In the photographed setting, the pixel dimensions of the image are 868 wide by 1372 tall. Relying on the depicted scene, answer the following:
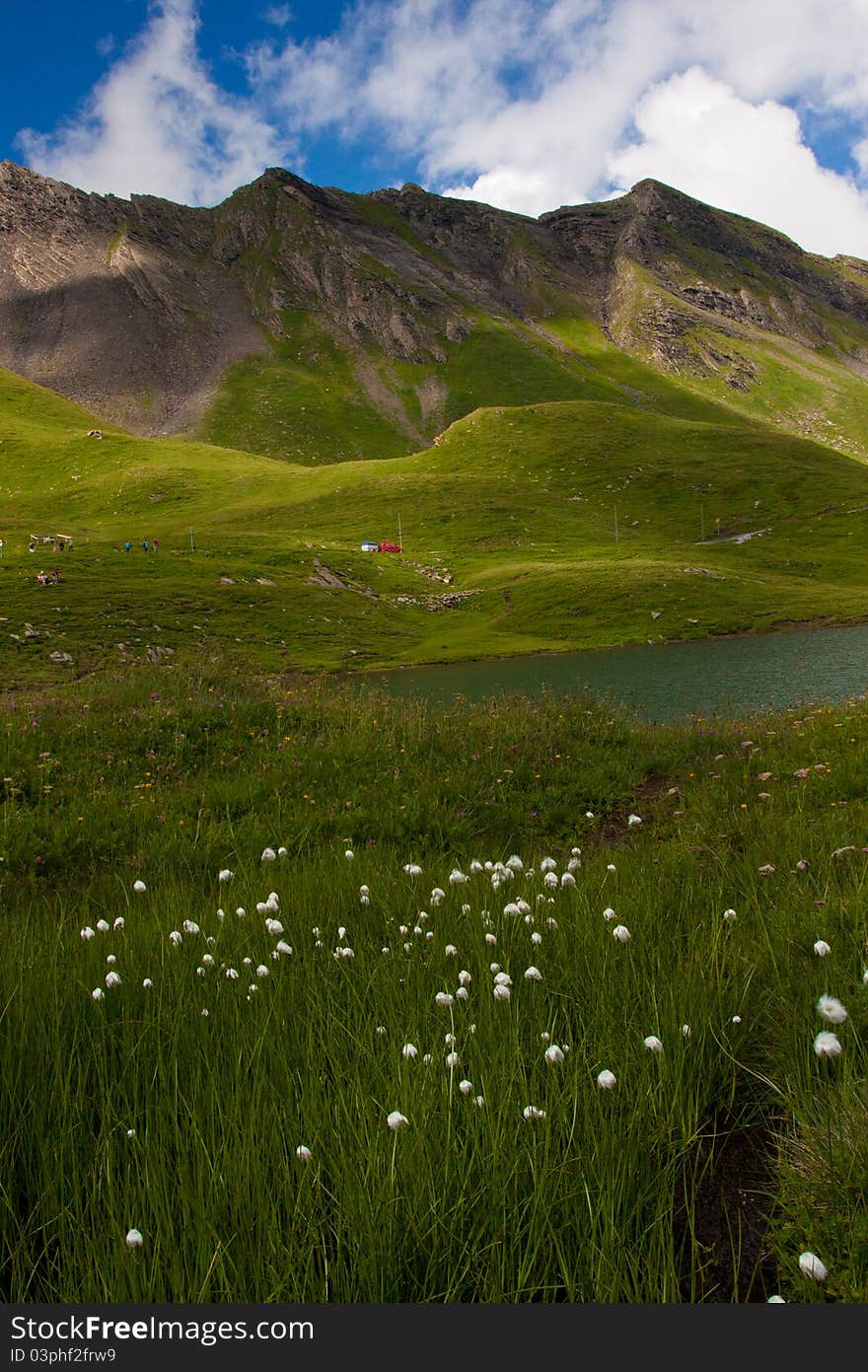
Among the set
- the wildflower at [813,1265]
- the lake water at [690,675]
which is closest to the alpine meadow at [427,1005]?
the wildflower at [813,1265]

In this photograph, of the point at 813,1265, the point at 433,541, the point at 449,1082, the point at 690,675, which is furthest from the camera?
the point at 433,541

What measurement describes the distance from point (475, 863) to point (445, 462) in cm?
15217

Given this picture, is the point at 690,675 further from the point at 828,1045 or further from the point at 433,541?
the point at 433,541

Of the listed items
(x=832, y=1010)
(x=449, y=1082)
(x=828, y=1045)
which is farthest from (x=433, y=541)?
(x=828, y=1045)

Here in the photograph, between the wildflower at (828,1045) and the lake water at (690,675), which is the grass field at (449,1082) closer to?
the wildflower at (828,1045)

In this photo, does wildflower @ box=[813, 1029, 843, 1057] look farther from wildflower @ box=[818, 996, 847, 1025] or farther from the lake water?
the lake water

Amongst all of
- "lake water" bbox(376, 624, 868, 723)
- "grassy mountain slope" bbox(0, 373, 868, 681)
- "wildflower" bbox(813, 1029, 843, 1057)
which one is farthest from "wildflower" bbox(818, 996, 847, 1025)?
"grassy mountain slope" bbox(0, 373, 868, 681)

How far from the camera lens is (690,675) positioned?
1599 inches

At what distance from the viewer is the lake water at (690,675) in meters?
30.6

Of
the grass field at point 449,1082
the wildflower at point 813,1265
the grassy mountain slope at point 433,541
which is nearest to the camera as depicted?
the wildflower at point 813,1265

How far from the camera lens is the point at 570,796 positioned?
12898 mm

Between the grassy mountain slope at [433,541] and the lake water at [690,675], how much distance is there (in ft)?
26.6

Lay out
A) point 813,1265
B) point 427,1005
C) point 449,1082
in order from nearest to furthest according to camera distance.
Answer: point 813,1265
point 449,1082
point 427,1005

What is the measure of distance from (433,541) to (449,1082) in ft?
375
